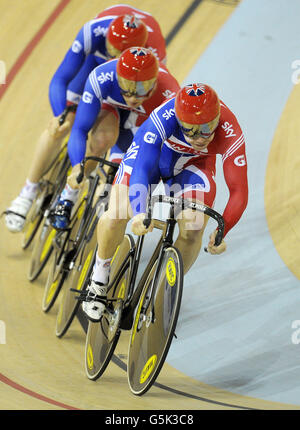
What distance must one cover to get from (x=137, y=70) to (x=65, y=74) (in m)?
1.30

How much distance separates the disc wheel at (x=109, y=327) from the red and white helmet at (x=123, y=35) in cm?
135

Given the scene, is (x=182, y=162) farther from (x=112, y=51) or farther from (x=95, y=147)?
(x=112, y=51)

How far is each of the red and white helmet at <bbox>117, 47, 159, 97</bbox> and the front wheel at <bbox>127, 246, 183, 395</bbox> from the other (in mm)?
1070

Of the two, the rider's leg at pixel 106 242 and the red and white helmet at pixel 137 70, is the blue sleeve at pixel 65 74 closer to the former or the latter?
the red and white helmet at pixel 137 70

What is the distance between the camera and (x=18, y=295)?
5.09 meters

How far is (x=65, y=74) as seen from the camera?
5277 mm

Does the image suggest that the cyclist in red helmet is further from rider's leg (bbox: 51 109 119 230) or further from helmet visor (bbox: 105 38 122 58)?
helmet visor (bbox: 105 38 122 58)

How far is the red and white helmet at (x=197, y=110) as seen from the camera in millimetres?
3479

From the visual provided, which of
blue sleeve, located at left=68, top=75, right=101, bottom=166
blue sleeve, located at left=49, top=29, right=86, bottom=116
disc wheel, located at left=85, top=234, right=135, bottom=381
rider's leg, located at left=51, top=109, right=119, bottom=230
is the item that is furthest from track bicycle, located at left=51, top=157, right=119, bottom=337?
blue sleeve, located at left=49, top=29, right=86, bottom=116

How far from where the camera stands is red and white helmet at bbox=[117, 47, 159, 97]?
13.5 feet

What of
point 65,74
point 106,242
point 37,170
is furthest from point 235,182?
point 37,170

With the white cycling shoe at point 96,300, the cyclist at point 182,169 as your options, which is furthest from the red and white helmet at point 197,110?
the white cycling shoe at point 96,300

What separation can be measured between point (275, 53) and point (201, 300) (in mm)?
3345
